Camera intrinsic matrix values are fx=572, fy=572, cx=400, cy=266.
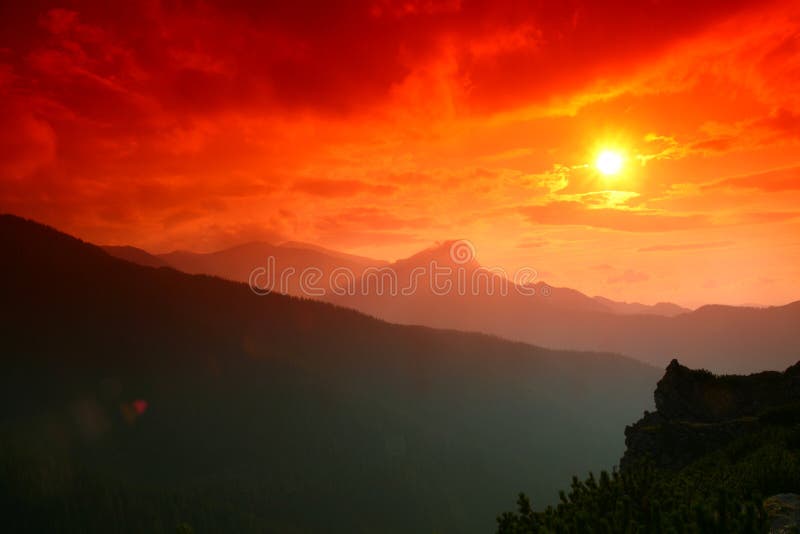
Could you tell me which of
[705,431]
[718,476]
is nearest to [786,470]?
[718,476]

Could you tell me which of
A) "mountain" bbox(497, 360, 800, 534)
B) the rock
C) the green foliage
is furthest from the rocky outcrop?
the rock

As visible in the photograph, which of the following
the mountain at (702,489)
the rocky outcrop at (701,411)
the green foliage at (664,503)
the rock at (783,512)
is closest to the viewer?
the green foliage at (664,503)

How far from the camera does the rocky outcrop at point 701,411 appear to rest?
3338 cm

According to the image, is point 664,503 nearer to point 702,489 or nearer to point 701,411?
point 702,489

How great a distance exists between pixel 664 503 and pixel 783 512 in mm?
2488

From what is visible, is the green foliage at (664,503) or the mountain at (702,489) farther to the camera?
the mountain at (702,489)

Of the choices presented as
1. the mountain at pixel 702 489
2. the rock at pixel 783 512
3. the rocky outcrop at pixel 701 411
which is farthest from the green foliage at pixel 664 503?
the rocky outcrop at pixel 701 411

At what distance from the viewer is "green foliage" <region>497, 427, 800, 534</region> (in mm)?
10047

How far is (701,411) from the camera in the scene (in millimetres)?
36844

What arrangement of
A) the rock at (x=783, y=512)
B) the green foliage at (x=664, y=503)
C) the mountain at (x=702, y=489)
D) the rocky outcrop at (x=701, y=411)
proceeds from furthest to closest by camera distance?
1. the rocky outcrop at (x=701, y=411)
2. the rock at (x=783, y=512)
3. the mountain at (x=702, y=489)
4. the green foliage at (x=664, y=503)

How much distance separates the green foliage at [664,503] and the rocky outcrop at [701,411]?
665 inches

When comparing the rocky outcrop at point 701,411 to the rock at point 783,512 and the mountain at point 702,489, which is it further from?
the rock at point 783,512

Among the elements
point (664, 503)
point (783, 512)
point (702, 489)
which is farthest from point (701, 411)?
point (664, 503)

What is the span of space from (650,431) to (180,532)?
34.7 metres
